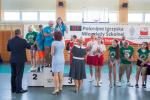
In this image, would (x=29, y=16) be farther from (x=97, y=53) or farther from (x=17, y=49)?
(x=17, y=49)

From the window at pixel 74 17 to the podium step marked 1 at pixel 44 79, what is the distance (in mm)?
7872

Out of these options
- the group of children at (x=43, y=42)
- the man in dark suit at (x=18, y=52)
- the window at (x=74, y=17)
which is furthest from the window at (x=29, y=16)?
the man in dark suit at (x=18, y=52)

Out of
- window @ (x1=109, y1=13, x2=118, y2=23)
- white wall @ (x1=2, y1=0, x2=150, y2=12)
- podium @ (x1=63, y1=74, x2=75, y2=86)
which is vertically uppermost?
white wall @ (x1=2, y1=0, x2=150, y2=12)

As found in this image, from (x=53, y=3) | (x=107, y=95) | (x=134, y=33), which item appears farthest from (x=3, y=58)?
(x=107, y=95)

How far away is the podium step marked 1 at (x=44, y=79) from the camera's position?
372 inches

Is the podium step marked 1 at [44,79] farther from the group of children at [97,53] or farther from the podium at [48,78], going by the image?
the group of children at [97,53]

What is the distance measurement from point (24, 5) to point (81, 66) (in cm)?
971

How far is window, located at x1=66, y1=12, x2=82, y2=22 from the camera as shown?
17.3m

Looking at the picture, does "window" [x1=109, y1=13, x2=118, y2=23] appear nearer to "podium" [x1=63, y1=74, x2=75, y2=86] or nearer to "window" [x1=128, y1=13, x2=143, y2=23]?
"window" [x1=128, y1=13, x2=143, y2=23]

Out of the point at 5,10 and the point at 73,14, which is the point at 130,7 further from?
the point at 5,10

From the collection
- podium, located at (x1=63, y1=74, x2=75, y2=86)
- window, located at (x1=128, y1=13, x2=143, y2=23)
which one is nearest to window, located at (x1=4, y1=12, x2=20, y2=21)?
window, located at (x1=128, y1=13, x2=143, y2=23)

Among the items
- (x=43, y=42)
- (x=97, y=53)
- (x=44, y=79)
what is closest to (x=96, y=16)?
(x=97, y=53)

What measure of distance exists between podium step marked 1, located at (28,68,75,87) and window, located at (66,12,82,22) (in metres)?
7.87

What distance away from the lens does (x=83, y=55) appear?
8766 millimetres
